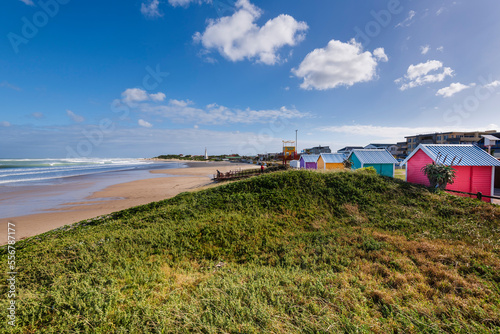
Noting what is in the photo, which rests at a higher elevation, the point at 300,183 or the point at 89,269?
the point at 300,183

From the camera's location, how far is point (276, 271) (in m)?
5.43

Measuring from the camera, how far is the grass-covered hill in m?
3.49

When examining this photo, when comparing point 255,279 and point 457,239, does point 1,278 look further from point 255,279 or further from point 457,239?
point 457,239

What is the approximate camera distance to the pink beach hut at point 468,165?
12.6 meters

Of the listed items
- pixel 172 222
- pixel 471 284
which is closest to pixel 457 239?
pixel 471 284

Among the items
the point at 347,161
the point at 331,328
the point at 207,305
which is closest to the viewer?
the point at 331,328

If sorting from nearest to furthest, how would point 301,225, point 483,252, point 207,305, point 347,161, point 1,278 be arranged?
point 207,305 < point 1,278 < point 483,252 < point 301,225 < point 347,161

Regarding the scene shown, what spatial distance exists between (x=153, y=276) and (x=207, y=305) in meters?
2.18

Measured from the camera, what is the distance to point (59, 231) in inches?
380

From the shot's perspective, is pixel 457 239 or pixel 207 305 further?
pixel 457 239

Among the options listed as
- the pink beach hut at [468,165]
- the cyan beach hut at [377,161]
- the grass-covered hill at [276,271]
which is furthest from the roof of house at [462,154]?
the cyan beach hut at [377,161]
